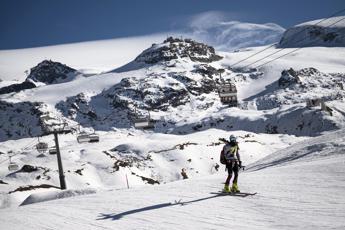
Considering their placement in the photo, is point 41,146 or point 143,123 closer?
point 143,123

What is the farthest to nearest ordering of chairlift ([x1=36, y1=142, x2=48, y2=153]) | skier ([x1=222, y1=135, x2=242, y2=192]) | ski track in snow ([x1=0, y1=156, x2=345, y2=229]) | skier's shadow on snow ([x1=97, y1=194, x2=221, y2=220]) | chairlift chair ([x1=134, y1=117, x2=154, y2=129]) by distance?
chairlift ([x1=36, y1=142, x2=48, y2=153]) < chairlift chair ([x1=134, y1=117, x2=154, y2=129]) < skier ([x1=222, y1=135, x2=242, y2=192]) < skier's shadow on snow ([x1=97, y1=194, x2=221, y2=220]) < ski track in snow ([x1=0, y1=156, x2=345, y2=229])

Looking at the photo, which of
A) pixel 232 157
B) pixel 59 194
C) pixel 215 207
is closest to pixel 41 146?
pixel 59 194

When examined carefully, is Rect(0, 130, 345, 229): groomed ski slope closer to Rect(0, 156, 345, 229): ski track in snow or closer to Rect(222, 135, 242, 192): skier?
Rect(0, 156, 345, 229): ski track in snow

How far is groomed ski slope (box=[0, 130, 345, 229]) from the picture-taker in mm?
11609

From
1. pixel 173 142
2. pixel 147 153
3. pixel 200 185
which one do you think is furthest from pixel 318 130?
pixel 200 185

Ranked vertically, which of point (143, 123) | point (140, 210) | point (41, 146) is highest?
point (143, 123)

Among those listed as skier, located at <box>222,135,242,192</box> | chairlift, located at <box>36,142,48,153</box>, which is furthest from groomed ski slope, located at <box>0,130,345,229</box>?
chairlift, located at <box>36,142,48,153</box>

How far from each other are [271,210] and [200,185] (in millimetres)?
5965

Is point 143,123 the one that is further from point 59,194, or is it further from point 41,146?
point 41,146

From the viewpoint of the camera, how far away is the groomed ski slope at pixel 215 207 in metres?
11.6

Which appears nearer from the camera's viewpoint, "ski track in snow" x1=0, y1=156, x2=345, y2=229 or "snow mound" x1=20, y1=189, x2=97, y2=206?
"ski track in snow" x1=0, y1=156, x2=345, y2=229

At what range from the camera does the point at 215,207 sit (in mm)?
13633

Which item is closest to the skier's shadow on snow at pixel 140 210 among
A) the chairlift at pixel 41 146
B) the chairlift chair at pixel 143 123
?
the chairlift chair at pixel 143 123

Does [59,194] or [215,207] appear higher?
[215,207]
